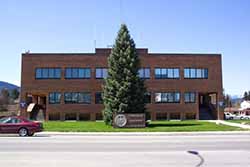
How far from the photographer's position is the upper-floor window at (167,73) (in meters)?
52.2

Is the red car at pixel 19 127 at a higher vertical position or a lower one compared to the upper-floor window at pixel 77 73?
lower

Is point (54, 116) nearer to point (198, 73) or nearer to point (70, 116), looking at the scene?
point (70, 116)

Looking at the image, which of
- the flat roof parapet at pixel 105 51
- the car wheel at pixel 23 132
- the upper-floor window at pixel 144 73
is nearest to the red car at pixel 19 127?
the car wheel at pixel 23 132

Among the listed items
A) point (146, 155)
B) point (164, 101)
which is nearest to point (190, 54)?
point (164, 101)

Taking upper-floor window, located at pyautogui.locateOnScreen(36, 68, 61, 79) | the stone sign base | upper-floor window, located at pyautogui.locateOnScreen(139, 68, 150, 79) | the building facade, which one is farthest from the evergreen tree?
upper-floor window, located at pyautogui.locateOnScreen(36, 68, 61, 79)

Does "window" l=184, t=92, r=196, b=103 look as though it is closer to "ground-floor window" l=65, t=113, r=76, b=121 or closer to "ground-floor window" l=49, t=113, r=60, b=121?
"ground-floor window" l=65, t=113, r=76, b=121

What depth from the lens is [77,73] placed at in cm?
5194

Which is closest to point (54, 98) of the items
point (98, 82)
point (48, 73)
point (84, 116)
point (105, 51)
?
point (48, 73)

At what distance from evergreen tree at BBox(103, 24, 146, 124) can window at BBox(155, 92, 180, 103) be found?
13.8 m

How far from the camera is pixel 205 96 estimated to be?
5834cm

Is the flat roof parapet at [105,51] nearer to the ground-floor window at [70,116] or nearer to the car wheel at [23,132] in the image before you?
the ground-floor window at [70,116]

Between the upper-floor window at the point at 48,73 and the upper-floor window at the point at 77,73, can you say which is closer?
the upper-floor window at the point at 48,73

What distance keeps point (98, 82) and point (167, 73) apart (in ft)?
32.3

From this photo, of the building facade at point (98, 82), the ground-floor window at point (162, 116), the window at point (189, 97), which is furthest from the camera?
the window at point (189, 97)
